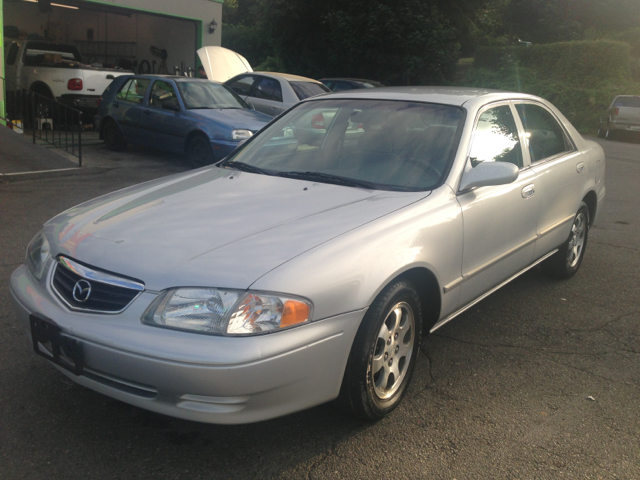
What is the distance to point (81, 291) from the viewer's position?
2.62 meters

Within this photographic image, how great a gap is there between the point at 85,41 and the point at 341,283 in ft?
78.3

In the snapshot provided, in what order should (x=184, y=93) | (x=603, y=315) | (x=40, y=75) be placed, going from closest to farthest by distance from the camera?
(x=603, y=315) → (x=184, y=93) → (x=40, y=75)

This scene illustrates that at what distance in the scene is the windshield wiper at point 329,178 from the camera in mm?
3453

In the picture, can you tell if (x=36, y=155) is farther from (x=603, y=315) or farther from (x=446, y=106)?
(x=603, y=315)

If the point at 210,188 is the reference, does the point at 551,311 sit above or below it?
below

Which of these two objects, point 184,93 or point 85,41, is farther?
point 85,41

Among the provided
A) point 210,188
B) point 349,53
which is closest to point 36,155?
point 210,188

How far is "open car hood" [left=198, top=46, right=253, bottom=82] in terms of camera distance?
13711 millimetres

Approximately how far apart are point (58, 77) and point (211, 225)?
489 inches

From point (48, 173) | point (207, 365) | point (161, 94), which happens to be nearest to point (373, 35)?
point (161, 94)

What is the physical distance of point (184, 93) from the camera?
10.4m

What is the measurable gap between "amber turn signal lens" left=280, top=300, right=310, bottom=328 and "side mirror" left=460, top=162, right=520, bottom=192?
1.39 m

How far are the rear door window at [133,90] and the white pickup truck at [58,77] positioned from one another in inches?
114

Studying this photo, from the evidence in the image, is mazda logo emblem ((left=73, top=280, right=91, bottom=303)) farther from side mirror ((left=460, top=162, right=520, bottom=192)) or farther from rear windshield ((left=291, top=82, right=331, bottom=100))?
rear windshield ((left=291, top=82, right=331, bottom=100))
